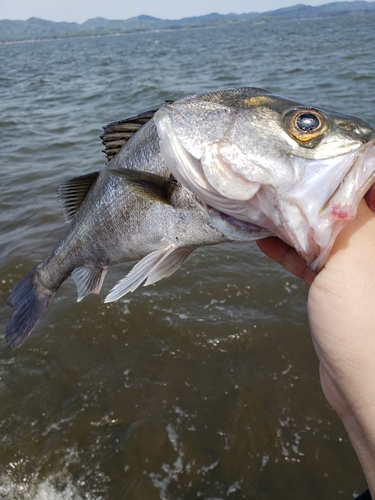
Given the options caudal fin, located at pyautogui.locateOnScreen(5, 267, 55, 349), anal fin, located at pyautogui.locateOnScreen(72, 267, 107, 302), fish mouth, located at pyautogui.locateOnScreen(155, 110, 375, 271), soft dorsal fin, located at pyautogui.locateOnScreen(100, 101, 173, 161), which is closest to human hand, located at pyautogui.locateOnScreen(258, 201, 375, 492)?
fish mouth, located at pyautogui.locateOnScreen(155, 110, 375, 271)

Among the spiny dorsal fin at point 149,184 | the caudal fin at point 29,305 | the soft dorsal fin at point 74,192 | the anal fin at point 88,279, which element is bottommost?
the caudal fin at point 29,305

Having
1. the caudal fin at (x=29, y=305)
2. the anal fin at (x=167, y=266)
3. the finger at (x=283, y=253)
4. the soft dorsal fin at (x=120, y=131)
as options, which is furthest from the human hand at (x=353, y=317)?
the caudal fin at (x=29, y=305)

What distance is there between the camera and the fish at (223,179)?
Result: 141 cm

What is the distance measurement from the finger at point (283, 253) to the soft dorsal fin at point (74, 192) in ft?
3.40

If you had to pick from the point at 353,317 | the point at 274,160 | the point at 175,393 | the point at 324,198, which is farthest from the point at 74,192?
the point at 175,393

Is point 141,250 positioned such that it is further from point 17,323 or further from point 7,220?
point 7,220

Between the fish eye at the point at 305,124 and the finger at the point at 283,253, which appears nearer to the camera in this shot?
the fish eye at the point at 305,124

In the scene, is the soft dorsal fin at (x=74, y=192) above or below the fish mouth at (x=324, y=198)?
below

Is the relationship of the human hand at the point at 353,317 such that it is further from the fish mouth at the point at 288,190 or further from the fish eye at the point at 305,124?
the fish eye at the point at 305,124

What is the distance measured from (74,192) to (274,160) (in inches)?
54.0

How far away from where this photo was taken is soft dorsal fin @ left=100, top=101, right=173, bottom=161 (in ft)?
6.93

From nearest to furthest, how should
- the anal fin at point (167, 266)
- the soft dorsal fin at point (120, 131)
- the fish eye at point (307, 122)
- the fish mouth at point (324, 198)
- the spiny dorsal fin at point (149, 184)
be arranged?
the fish mouth at point (324, 198)
the fish eye at point (307, 122)
the spiny dorsal fin at point (149, 184)
the anal fin at point (167, 266)
the soft dorsal fin at point (120, 131)

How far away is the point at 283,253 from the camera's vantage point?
218 centimetres

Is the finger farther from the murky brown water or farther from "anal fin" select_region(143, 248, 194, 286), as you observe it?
the murky brown water
